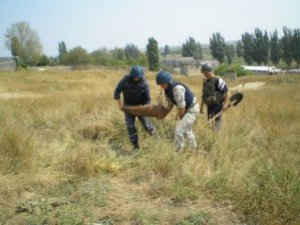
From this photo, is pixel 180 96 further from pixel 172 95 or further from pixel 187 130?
pixel 187 130

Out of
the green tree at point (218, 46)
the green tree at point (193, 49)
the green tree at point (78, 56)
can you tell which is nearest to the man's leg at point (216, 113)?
the green tree at point (78, 56)

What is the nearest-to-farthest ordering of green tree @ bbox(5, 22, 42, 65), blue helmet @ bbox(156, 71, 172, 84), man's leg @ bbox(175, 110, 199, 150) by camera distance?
blue helmet @ bbox(156, 71, 172, 84)
man's leg @ bbox(175, 110, 199, 150)
green tree @ bbox(5, 22, 42, 65)

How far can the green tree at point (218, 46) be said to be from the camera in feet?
318

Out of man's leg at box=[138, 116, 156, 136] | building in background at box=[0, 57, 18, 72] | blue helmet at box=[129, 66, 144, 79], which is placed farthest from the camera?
building in background at box=[0, 57, 18, 72]

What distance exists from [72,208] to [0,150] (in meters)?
1.72

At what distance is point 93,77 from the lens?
30.6m

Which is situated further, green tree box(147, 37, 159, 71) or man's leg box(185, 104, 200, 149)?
green tree box(147, 37, 159, 71)

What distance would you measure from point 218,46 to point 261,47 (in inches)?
624

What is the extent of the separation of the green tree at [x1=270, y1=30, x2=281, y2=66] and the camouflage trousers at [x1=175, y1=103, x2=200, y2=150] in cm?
7764

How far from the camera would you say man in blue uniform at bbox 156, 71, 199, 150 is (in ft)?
19.9

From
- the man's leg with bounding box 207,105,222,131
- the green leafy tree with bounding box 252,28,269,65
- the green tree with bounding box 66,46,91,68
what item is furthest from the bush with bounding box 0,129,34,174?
the green leafy tree with bounding box 252,28,269,65

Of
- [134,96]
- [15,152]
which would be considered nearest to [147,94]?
[134,96]

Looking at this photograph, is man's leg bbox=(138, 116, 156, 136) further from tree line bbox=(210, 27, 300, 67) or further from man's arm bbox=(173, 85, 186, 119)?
tree line bbox=(210, 27, 300, 67)

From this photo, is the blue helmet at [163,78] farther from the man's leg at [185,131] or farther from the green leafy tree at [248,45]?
the green leafy tree at [248,45]
